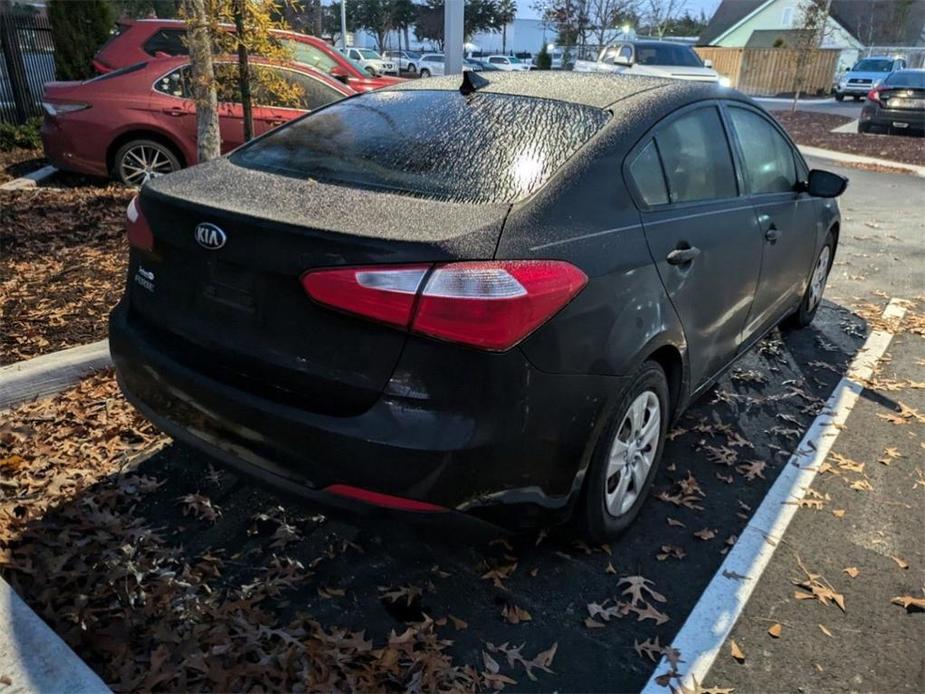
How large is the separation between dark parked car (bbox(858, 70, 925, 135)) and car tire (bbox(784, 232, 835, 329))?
15833 mm

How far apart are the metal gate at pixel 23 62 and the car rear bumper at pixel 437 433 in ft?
37.3

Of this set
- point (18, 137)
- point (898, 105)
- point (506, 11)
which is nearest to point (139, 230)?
point (18, 137)

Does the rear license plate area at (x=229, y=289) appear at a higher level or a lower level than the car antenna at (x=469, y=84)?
lower

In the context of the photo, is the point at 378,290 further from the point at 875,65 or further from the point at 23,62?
the point at 875,65

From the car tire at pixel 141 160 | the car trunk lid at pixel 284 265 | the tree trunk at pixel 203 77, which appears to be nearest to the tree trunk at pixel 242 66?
the tree trunk at pixel 203 77

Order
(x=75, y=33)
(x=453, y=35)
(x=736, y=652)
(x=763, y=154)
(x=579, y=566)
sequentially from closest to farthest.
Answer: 1. (x=736, y=652)
2. (x=579, y=566)
3. (x=763, y=154)
4. (x=453, y=35)
5. (x=75, y=33)

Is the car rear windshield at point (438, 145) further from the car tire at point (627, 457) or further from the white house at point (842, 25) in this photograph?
the white house at point (842, 25)

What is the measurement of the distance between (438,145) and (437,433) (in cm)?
117

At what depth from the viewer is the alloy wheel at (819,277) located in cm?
511

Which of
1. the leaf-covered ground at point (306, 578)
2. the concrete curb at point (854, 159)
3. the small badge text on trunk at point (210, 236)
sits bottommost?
the concrete curb at point (854, 159)

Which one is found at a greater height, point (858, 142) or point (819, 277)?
point (819, 277)

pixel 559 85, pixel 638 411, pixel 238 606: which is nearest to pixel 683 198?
pixel 559 85

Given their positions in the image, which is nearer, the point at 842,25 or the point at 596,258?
the point at 596,258

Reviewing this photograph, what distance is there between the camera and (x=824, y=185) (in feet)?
13.8
